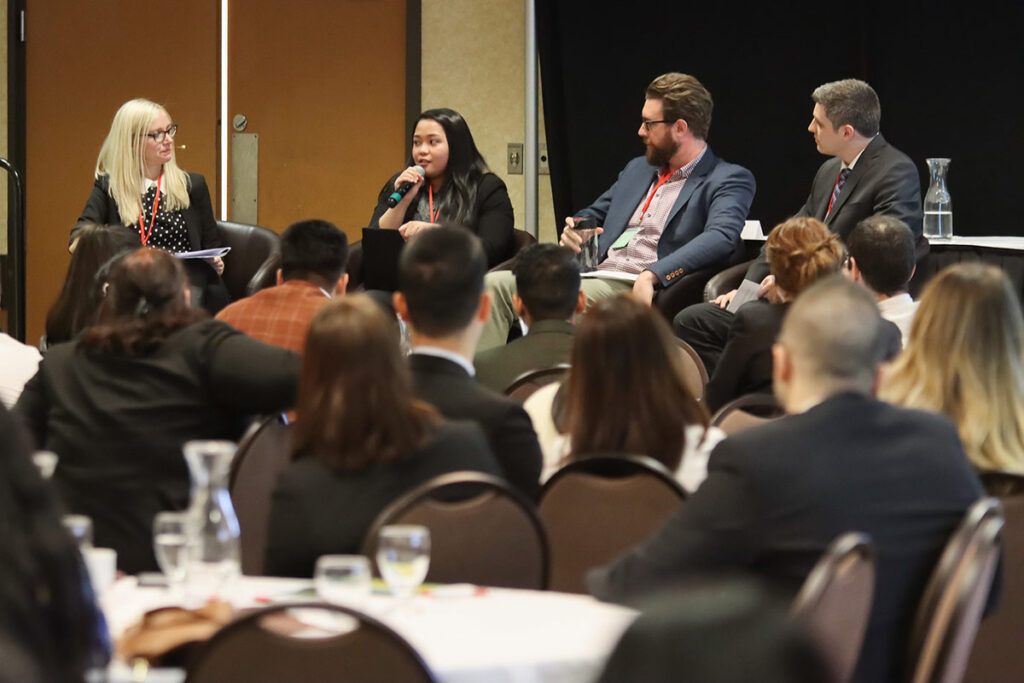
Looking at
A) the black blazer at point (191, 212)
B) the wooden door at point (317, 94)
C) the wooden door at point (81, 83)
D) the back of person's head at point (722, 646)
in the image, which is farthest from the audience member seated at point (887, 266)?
the wooden door at point (81, 83)

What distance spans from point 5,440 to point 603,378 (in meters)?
1.70

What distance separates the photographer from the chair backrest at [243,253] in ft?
21.0

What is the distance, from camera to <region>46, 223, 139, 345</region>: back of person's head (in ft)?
13.8

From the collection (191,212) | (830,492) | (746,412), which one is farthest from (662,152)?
(830,492)

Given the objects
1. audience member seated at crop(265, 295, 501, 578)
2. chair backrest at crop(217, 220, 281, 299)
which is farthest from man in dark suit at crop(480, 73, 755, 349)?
Result: audience member seated at crop(265, 295, 501, 578)

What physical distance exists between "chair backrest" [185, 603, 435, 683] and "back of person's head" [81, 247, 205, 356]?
1448mm

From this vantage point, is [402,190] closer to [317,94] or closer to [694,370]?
[694,370]

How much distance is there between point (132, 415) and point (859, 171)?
362cm

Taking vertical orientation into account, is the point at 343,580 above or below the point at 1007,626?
above

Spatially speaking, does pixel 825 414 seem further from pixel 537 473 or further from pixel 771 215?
pixel 771 215

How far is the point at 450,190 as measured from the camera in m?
6.11

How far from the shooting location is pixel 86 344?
293cm

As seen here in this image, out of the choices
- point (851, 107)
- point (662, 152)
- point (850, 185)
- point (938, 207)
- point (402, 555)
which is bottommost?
point (402, 555)

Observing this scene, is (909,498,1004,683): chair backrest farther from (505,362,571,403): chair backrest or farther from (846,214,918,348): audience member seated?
(846,214,918,348): audience member seated
